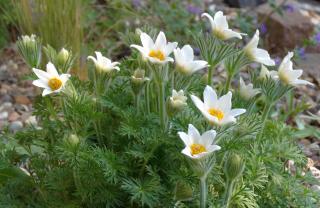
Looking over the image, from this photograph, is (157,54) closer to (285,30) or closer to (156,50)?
(156,50)

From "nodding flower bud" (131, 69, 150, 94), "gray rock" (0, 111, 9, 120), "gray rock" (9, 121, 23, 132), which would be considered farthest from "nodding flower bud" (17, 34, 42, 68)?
"gray rock" (0, 111, 9, 120)

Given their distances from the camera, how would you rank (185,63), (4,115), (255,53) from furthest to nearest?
(4,115), (255,53), (185,63)

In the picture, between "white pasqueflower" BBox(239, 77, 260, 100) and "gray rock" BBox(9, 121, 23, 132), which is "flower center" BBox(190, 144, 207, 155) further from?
"gray rock" BBox(9, 121, 23, 132)

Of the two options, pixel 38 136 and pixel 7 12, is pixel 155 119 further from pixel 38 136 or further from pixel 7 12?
pixel 7 12

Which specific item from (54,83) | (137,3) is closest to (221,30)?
(54,83)

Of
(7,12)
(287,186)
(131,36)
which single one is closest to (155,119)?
(131,36)
